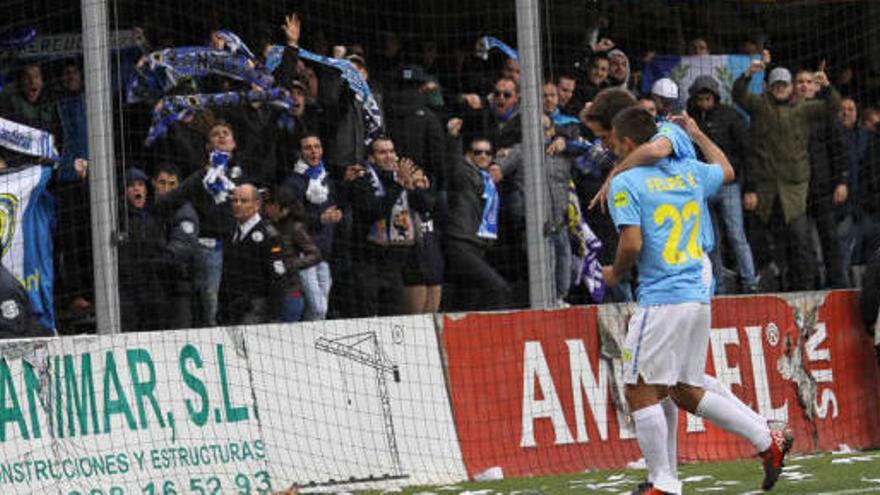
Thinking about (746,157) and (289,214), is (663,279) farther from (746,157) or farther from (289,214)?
(746,157)

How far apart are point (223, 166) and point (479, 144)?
2.27 metres

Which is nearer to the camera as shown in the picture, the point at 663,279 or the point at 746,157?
the point at 663,279

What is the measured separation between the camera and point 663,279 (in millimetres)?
8750

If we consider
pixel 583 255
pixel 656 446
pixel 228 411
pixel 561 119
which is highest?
pixel 561 119

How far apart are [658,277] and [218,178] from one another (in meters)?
5.11

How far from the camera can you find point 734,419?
9.07m

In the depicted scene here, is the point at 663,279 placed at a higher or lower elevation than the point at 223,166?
lower

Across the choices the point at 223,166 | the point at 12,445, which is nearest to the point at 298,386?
the point at 12,445

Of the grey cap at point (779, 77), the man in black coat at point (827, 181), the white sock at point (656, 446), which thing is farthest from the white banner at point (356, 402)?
the man in black coat at point (827, 181)

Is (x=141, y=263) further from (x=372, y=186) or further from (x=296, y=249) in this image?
(x=372, y=186)

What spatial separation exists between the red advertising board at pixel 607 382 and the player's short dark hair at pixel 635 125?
2927 millimetres

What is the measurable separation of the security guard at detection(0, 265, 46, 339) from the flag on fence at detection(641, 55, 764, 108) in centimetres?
584

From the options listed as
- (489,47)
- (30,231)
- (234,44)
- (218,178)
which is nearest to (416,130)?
(489,47)

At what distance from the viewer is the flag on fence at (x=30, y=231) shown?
12344 millimetres
